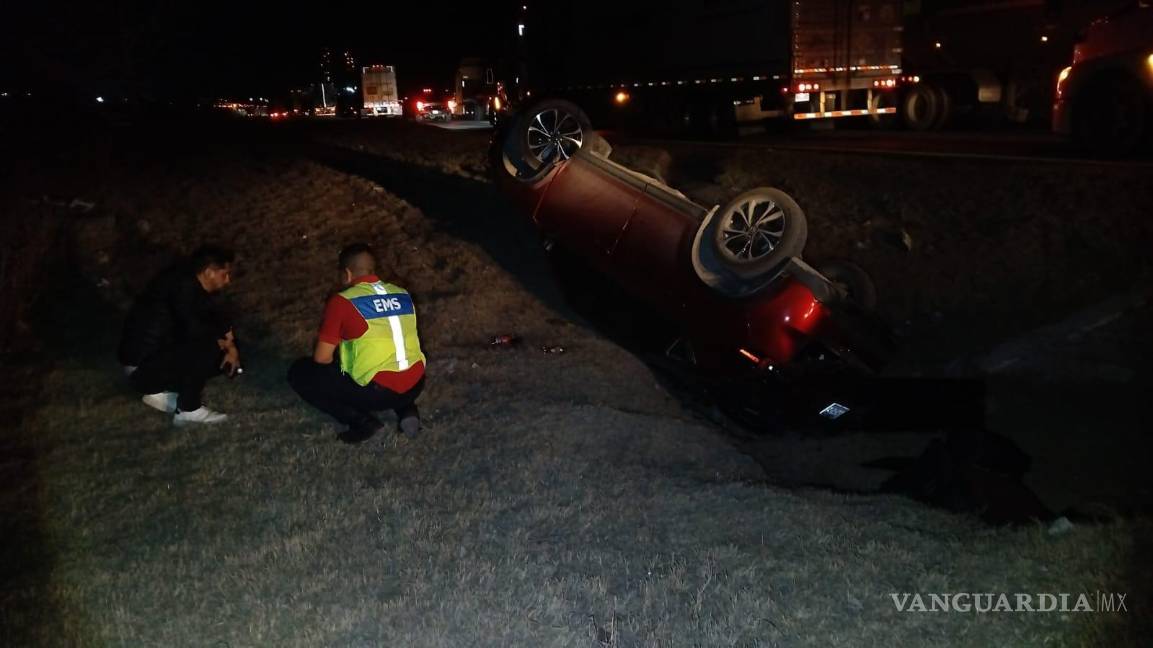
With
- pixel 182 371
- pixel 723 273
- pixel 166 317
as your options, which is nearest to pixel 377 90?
pixel 723 273

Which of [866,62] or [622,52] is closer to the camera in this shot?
[866,62]

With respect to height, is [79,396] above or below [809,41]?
below

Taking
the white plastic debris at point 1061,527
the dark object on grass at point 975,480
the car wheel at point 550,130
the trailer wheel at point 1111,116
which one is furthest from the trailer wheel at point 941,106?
the white plastic debris at point 1061,527

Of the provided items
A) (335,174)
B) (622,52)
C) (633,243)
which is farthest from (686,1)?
(633,243)

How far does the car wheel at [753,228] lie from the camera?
6035mm

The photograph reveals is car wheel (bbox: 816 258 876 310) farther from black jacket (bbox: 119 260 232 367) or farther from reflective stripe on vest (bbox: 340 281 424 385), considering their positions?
black jacket (bbox: 119 260 232 367)

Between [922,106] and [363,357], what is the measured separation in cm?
1549

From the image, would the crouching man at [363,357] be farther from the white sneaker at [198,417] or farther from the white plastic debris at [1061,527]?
the white plastic debris at [1061,527]

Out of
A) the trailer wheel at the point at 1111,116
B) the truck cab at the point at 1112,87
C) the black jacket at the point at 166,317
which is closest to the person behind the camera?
the black jacket at the point at 166,317

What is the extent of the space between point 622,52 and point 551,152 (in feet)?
45.0

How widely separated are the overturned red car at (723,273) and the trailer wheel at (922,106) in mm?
11574

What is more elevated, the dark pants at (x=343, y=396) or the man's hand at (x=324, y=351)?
the man's hand at (x=324, y=351)

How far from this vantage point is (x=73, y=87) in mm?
24750

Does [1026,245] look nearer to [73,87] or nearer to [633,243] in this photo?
[633,243]
